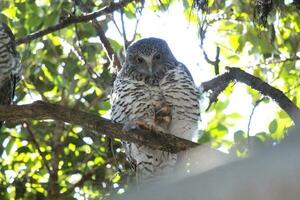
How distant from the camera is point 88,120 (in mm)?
2463

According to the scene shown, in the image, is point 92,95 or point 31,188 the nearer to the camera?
point 31,188

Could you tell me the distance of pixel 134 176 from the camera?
13.3 feet

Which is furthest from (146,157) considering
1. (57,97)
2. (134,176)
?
(57,97)

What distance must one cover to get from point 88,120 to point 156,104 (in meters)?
1.20

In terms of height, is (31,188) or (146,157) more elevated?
(146,157)

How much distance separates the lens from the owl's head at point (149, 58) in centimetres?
402

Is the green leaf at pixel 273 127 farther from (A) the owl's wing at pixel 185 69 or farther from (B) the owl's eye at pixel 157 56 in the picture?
(B) the owl's eye at pixel 157 56

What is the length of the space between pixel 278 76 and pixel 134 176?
160cm

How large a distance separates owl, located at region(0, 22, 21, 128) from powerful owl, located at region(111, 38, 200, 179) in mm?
1343

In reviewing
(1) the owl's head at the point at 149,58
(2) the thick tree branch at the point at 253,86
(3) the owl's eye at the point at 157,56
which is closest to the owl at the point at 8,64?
(1) the owl's head at the point at 149,58

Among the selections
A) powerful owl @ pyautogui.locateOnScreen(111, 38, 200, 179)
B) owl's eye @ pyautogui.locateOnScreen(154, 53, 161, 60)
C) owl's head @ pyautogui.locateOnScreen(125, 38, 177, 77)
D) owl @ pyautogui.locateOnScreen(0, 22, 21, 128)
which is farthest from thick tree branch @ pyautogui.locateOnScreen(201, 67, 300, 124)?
owl @ pyautogui.locateOnScreen(0, 22, 21, 128)

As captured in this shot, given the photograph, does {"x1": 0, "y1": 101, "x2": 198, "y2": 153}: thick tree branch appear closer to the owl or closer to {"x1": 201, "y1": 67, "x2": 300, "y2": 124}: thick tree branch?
{"x1": 201, "y1": 67, "x2": 300, "y2": 124}: thick tree branch

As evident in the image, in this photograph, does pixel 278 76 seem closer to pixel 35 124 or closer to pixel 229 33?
pixel 229 33

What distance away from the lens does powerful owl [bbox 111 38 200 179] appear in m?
3.60
